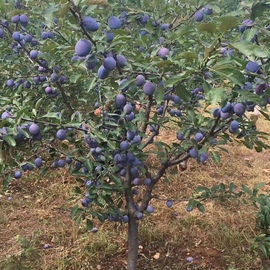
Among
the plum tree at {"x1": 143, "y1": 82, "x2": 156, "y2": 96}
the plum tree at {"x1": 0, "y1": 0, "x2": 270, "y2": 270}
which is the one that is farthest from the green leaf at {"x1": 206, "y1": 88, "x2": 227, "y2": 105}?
the plum tree at {"x1": 143, "y1": 82, "x2": 156, "y2": 96}

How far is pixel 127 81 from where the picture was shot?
1289 mm

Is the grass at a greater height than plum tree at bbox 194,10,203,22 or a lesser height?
lesser

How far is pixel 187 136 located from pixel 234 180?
200 centimetres

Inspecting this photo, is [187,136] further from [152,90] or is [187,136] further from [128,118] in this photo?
[152,90]

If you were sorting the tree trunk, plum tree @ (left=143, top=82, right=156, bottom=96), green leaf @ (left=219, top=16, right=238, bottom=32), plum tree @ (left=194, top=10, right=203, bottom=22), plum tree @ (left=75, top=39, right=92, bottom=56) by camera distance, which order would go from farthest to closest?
the tree trunk < plum tree @ (left=194, top=10, right=203, bottom=22) < plum tree @ (left=143, top=82, right=156, bottom=96) < plum tree @ (left=75, top=39, right=92, bottom=56) < green leaf @ (left=219, top=16, right=238, bottom=32)

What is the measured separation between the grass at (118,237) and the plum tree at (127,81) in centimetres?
37

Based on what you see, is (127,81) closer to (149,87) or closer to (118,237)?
(149,87)

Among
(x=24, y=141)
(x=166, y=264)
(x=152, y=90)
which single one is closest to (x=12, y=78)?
(x=24, y=141)

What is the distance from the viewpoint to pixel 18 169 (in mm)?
1930

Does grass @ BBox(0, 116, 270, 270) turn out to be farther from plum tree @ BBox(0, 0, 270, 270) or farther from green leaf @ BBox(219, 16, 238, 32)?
green leaf @ BBox(219, 16, 238, 32)

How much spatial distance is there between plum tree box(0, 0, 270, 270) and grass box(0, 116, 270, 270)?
374 millimetres

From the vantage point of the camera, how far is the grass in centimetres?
235

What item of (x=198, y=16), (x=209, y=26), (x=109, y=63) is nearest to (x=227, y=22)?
(x=209, y=26)

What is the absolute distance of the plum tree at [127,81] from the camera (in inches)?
43.6
